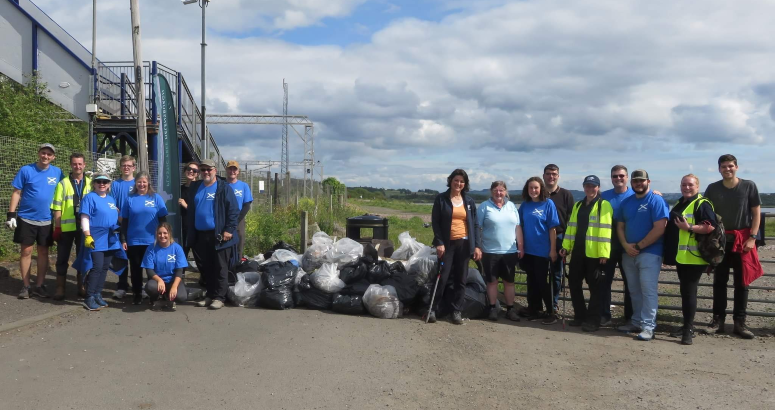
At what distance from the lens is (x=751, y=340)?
6535 millimetres

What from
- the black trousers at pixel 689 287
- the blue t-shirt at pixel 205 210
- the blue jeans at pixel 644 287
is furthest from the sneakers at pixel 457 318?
the blue t-shirt at pixel 205 210

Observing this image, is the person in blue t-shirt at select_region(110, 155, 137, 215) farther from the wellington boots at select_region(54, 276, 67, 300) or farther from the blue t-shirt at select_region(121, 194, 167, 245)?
the wellington boots at select_region(54, 276, 67, 300)

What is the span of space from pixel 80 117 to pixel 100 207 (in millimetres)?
11601

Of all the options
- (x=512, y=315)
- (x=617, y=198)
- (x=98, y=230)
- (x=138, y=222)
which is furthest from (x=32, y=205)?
(x=617, y=198)

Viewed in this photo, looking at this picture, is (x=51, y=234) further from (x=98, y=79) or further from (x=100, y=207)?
(x=98, y=79)

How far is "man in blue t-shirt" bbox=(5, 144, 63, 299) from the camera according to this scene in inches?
287

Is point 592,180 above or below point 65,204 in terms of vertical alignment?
above

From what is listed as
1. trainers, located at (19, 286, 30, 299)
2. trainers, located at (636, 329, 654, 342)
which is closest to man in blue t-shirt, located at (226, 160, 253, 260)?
trainers, located at (19, 286, 30, 299)

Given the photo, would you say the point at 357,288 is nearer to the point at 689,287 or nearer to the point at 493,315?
the point at 493,315

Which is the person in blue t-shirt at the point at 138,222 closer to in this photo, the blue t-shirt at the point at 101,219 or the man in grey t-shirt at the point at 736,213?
the blue t-shirt at the point at 101,219

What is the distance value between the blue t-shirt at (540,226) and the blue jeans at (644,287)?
3.07ft

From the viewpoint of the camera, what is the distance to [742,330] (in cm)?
658

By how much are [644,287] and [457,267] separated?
82.3 inches

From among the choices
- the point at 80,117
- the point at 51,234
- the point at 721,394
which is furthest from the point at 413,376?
the point at 80,117
